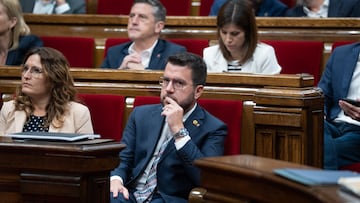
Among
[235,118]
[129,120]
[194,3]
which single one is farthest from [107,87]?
[194,3]

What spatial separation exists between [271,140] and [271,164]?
27.1 inches

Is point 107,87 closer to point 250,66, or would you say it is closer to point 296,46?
point 250,66

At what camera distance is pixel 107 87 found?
104 inches

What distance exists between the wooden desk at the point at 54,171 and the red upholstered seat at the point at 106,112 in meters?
0.59

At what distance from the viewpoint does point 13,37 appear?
3.23 meters

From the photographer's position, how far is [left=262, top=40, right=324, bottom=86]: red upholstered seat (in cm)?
305

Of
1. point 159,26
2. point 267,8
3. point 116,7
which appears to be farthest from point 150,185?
point 116,7

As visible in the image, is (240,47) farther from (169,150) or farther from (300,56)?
(169,150)

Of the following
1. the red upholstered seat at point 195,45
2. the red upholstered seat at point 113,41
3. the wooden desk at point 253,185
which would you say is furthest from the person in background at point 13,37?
the wooden desk at point 253,185

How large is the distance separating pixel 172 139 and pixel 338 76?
26.1 inches

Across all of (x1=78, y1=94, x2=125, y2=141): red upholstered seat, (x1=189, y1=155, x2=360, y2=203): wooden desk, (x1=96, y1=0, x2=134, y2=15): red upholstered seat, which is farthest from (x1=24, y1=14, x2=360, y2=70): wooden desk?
(x1=189, y1=155, x2=360, y2=203): wooden desk

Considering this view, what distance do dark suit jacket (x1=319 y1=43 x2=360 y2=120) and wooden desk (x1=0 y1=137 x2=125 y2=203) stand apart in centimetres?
94

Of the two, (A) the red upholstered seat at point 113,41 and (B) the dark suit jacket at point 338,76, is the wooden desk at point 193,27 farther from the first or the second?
(B) the dark suit jacket at point 338,76

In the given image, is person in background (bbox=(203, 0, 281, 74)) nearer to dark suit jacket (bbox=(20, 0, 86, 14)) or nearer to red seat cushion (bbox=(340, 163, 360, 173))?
red seat cushion (bbox=(340, 163, 360, 173))
